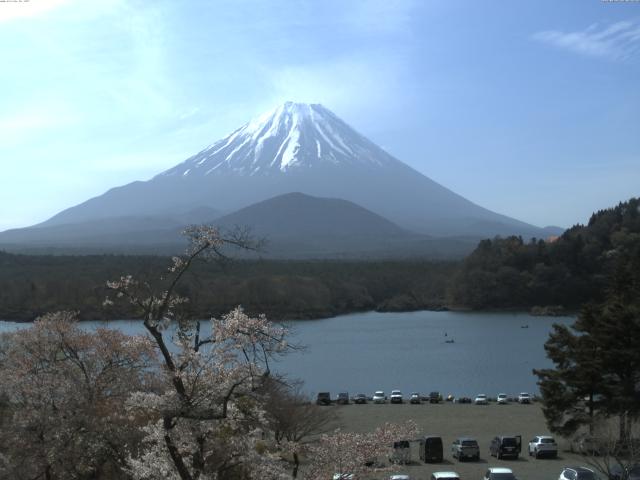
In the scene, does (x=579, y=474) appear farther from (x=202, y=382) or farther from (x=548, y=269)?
(x=548, y=269)

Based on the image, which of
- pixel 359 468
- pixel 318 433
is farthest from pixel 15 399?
pixel 318 433

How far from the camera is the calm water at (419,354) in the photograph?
2214 centimetres

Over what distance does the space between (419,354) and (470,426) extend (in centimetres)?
1433

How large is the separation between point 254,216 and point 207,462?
99.4 meters

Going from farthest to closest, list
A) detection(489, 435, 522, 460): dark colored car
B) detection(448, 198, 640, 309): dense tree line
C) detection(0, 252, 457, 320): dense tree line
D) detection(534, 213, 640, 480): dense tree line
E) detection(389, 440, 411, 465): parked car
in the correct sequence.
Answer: detection(448, 198, 640, 309): dense tree line < detection(0, 252, 457, 320): dense tree line < detection(534, 213, 640, 480): dense tree line < detection(489, 435, 522, 460): dark colored car < detection(389, 440, 411, 465): parked car

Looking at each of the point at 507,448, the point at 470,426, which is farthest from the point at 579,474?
the point at 470,426

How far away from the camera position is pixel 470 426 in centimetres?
1420

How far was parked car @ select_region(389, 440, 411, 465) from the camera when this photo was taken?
31.3 feet

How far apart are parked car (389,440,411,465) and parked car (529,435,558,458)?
1.82 m

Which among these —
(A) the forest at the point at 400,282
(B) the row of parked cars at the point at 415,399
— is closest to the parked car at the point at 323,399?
(B) the row of parked cars at the point at 415,399

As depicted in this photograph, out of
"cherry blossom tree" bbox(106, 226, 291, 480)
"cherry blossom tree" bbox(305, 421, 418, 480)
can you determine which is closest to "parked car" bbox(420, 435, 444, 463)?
"cherry blossom tree" bbox(305, 421, 418, 480)

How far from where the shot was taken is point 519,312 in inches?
1790

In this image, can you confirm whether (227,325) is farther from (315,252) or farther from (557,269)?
(315,252)

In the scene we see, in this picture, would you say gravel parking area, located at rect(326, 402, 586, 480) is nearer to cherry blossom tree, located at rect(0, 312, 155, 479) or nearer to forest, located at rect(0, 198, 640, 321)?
cherry blossom tree, located at rect(0, 312, 155, 479)
